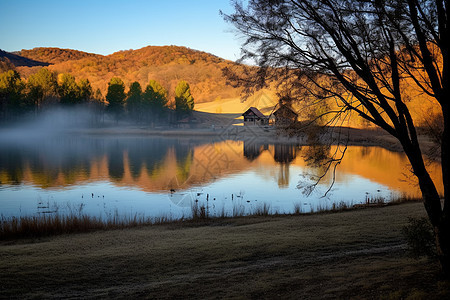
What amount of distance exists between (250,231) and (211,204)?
8092 millimetres

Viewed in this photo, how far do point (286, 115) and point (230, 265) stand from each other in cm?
327

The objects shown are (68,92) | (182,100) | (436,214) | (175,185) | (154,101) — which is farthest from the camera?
(182,100)

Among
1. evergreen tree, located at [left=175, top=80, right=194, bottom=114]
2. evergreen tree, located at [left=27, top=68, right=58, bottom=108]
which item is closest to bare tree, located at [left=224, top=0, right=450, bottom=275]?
evergreen tree, located at [left=27, top=68, right=58, bottom=108]

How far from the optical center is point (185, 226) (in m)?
12.3

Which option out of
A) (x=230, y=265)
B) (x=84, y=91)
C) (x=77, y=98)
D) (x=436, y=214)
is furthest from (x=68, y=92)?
(x=436, y=214)

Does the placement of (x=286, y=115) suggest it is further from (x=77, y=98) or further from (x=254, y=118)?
(x=77, y=98)

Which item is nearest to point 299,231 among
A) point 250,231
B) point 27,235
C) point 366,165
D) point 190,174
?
point 250,231

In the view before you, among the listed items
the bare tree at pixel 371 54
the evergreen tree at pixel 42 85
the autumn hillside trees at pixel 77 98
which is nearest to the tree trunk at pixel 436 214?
the bare tree at pixel 371 54

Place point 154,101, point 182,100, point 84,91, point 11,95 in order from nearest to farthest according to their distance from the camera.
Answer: point 11,95
point 84,91
point 154,101
point 182,100

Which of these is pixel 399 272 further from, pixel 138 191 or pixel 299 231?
pixel 138 191

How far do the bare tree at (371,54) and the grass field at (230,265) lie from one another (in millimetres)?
1070

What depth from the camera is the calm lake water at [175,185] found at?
59.0 feet

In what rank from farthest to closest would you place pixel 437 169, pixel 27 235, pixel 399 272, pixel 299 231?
pixel 437 169 < pixel 27 235 < pixel 299 231 < pixel 399 272

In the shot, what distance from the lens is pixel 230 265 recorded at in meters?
7.28
